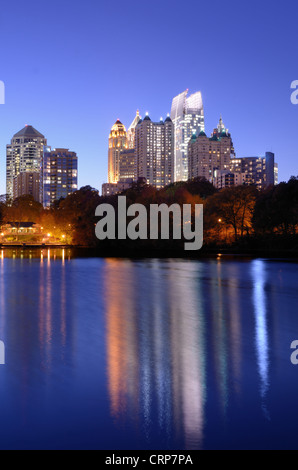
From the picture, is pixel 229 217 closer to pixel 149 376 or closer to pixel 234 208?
pixel 234 208

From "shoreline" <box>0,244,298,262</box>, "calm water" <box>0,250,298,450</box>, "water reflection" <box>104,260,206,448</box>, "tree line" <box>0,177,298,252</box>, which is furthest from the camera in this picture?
"tree line" <box>0,177,298,252</box>

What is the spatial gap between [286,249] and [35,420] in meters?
55.0

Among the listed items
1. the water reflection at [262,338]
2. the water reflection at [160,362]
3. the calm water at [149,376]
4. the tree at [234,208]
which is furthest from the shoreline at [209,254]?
the calm water at [149,376]

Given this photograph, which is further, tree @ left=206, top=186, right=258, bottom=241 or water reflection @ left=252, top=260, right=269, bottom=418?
tree @ left=206, top=186, right=258, bottom=241

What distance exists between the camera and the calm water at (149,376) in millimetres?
5026

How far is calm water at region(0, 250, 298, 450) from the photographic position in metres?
5.03

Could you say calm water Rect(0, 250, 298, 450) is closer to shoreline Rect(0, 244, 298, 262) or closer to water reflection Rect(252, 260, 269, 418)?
water reflection Rect(252, 260, 269, 418)

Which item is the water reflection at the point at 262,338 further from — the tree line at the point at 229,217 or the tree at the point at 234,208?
the tree at the point at 234,208

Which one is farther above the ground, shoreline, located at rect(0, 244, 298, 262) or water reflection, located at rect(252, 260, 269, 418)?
shoreline, located at rect(0, 244, 298, 262)

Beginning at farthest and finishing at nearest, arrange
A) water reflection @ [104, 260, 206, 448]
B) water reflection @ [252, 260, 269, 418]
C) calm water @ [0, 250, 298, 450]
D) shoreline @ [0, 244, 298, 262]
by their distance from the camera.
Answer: shoreline @ [0, 244, 298, 262] < water reflection @ [252, 260, 269, 418] < water reflection @ [104, 260, 206, 448] < calm water @ [0, 250, 298, 450]

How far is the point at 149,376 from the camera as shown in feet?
23.1

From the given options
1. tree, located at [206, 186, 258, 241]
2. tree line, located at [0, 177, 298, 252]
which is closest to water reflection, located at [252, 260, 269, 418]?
tree line, located at [0, 177, 298, 252]
